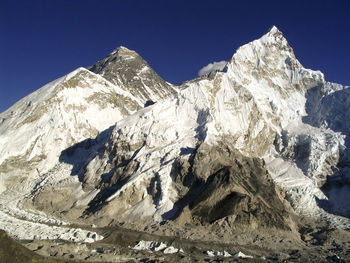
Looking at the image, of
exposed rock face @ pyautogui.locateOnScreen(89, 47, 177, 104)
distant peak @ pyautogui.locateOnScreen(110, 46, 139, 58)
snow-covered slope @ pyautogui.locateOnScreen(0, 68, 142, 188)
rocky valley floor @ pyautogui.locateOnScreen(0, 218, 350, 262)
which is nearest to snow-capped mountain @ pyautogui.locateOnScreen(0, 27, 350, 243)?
snow-covered slope @ pyautogui.locateOnScreen(0, 68, 142, 188)

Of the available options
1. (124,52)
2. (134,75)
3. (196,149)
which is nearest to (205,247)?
(196,149)

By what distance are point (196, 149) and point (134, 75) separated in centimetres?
7830

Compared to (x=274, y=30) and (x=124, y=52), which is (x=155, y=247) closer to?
(x=274, y=30)

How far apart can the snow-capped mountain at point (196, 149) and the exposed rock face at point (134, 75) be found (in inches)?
961

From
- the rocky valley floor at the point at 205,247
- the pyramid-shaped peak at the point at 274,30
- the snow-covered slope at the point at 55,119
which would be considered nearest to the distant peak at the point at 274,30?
the pyramid-shaped peak at the point at 274,30

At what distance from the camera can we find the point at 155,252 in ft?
128

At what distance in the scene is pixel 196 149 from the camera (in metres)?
60.9

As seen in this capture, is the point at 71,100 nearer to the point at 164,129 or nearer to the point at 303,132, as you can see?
the point at 164,129

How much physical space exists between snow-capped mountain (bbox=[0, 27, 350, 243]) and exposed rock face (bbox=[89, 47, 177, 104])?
24.4 m

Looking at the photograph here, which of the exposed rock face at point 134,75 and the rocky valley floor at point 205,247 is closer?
the rocky valley floor at point 205,247

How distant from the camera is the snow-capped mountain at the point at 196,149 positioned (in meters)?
54.4

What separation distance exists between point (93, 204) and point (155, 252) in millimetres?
22586

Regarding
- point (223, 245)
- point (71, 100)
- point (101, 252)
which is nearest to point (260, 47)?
point (71, 100)

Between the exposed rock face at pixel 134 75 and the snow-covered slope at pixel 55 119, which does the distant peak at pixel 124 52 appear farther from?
the snow-covered slope at pixel 55 119
